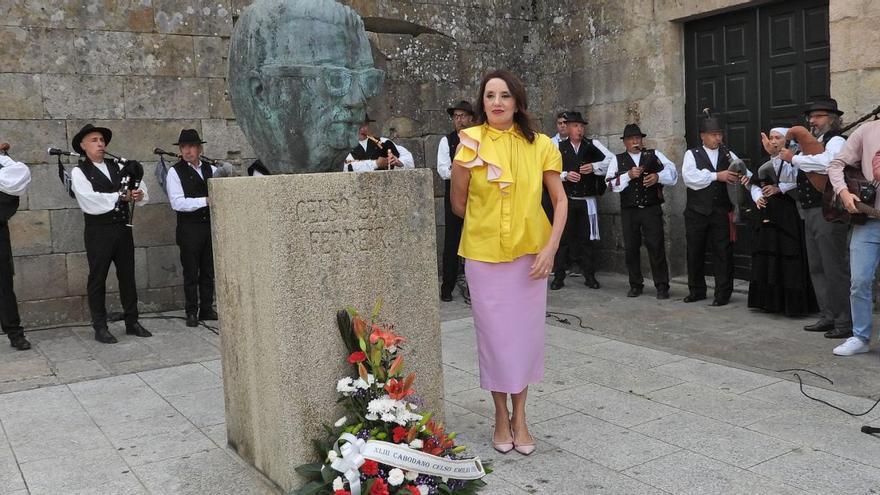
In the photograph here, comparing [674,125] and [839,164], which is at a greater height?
[674,125]

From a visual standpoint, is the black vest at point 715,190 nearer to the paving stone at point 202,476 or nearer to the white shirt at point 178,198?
the white shirt at point 178,198

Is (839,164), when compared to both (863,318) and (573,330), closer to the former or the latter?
(863,318)

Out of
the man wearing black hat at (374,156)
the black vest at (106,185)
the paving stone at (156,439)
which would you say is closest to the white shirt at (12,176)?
the black vest at (106,185)

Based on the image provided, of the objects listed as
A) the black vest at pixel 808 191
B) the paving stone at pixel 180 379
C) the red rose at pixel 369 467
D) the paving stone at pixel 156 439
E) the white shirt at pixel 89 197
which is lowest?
the paving stone at pixel 156 439

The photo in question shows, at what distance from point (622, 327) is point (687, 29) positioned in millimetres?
3643

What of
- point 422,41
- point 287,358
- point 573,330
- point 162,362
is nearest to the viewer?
point 287,358

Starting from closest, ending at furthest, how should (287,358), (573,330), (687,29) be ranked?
(287,358) < (573,330) < (687,29)

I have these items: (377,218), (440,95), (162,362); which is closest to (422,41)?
(440,95)

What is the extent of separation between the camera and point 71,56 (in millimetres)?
7281

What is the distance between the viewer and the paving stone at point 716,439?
3688 millimetres

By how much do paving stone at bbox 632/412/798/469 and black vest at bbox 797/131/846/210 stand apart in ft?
8.92

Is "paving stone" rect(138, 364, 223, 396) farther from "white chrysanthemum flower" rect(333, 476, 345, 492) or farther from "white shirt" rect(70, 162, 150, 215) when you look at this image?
"white chrysanthemum flower" rect(333, 476, 345, 492)

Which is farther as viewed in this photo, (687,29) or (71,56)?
(687,29)

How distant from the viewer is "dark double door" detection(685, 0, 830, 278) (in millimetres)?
7289
